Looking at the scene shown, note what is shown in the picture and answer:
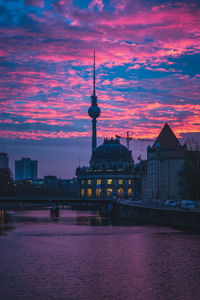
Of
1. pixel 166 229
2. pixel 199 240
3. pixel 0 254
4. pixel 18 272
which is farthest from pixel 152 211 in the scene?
pixel 18 272

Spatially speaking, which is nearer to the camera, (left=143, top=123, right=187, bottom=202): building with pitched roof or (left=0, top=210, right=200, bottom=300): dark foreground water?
(left=0, top=210, right=200, bottom=300): dark foreground water

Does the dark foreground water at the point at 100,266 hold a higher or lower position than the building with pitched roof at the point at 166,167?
lower

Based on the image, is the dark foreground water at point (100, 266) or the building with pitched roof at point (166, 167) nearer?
the dark foreground water at point (100, 266)

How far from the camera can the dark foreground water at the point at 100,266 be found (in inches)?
1591

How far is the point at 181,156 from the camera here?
514 ft

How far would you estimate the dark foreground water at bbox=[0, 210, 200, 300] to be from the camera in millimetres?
40406

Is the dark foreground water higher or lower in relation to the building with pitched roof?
lower

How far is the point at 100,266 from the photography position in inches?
2041

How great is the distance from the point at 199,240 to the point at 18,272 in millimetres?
30868

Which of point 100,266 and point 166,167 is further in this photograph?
point 166,167

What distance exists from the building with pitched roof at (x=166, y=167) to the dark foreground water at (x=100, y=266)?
74.6 metres

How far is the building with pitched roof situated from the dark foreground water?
7465 centimetres

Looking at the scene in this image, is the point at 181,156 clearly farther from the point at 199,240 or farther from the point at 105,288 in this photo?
the point at 105,288

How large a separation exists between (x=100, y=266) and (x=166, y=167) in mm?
108313
